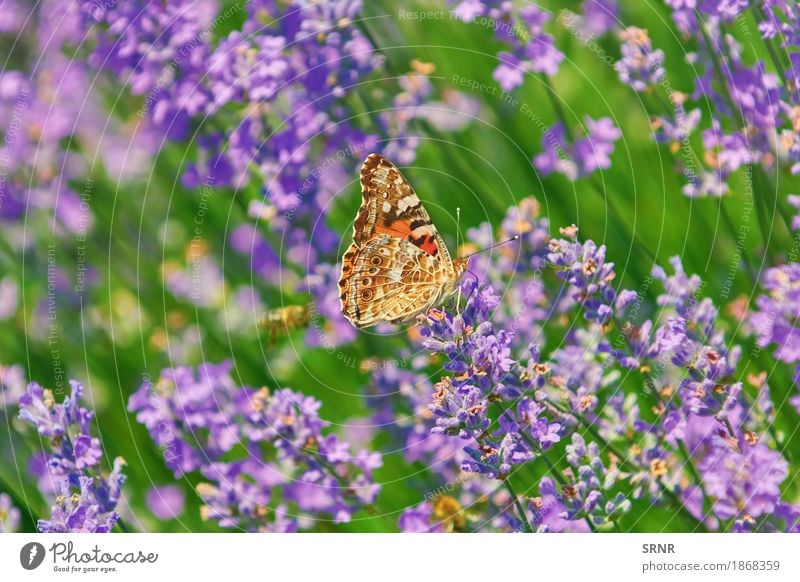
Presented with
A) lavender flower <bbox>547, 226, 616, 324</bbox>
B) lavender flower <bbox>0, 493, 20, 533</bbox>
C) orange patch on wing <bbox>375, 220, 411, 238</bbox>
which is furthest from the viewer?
lavender flower <bbox>0, 493, 20, 533</bbox>

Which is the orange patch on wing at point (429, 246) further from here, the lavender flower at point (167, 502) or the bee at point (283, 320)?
the lavender flower at point (167, 502)

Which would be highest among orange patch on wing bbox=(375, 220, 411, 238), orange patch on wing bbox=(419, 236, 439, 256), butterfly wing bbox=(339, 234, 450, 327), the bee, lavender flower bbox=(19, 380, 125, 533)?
orange patch on wing bbox=(375, 220, 411, 238)

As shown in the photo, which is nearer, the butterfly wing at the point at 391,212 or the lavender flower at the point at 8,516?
the butterfly wing at the point at 391,212

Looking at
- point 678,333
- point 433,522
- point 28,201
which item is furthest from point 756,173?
point 28,201

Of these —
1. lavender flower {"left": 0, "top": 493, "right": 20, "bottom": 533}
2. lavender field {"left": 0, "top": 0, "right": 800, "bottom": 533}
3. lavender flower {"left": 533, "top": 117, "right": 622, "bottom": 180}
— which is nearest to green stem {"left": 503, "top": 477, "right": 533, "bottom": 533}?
lavender field {"left": 0, "top": 0, "right": 800, "bottom": 533}

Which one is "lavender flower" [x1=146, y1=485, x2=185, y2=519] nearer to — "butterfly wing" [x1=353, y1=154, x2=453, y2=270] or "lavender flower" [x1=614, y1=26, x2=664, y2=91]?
"butterfly wing" [x1=353, y1=154, x2=453, y2=270]

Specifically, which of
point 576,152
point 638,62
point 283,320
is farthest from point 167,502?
point 638,62

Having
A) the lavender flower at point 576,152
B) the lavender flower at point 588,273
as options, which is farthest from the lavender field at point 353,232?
the lavender flower at point 588,273
